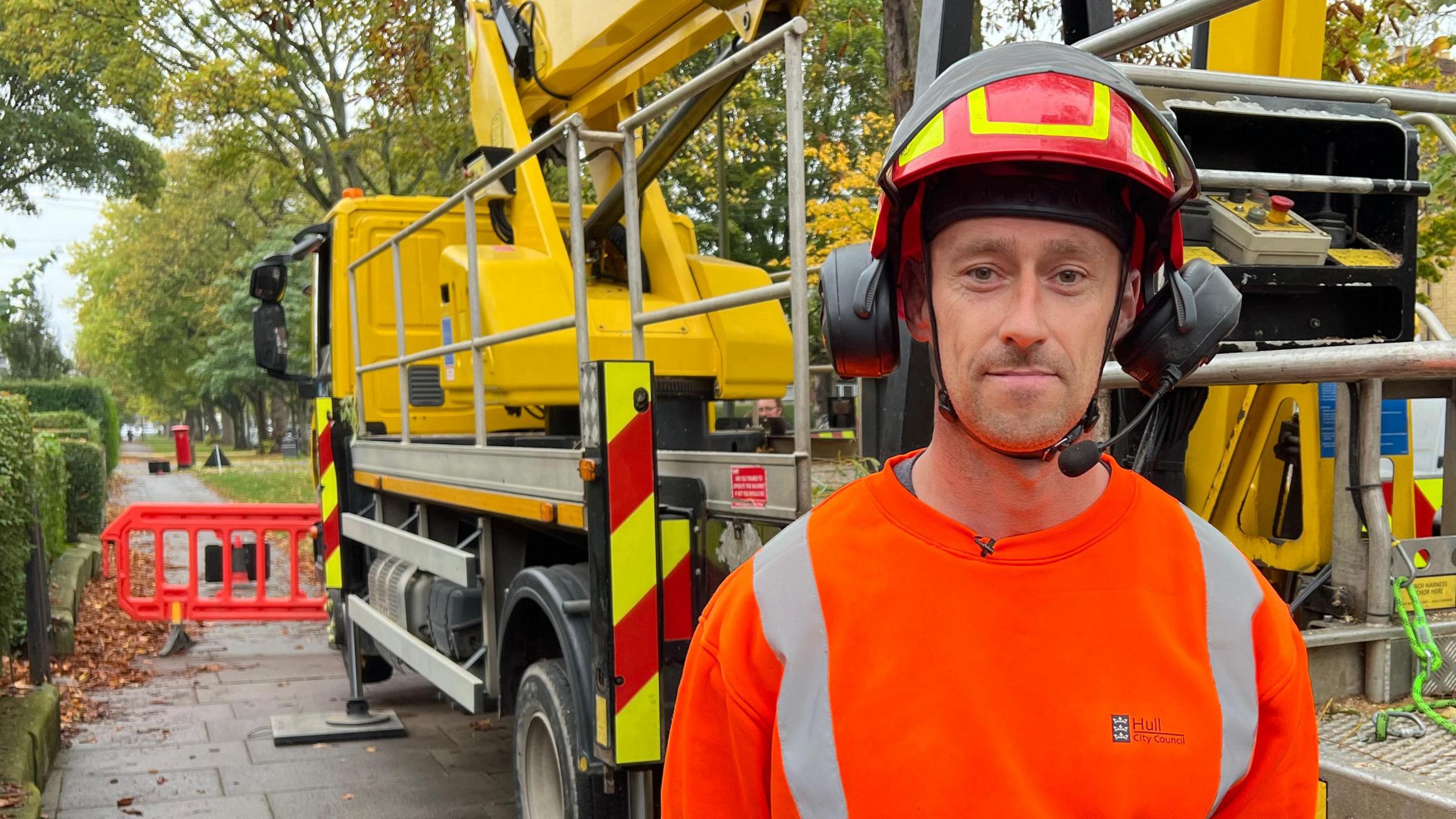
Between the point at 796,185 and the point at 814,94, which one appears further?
the point at 814,94

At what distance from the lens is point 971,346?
1.39 meters

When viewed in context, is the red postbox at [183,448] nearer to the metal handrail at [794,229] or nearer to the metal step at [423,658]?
the metal step at [423,658]

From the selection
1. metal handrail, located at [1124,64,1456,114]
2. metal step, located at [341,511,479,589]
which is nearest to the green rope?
metal handrail, located at [1124,64,1456,114]

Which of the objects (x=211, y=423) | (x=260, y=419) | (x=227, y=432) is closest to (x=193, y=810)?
(x=260, y=419)

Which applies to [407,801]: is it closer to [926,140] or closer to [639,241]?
[639,241]

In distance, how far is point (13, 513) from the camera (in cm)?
615

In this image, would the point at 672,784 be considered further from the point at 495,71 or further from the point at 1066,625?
the point at 495,71

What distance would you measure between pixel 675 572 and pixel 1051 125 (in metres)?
2.48

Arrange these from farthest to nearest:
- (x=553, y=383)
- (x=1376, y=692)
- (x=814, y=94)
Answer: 1. (x=814, y=94)
2. (x=553, y=383)
3. (x=1376, y=692)

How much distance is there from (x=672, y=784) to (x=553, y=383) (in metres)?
3.67

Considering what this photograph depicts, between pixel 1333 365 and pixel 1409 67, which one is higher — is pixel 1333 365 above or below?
below

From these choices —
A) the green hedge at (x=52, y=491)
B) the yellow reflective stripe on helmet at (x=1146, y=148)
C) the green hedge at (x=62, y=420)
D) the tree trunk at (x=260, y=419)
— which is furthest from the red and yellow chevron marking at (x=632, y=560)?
the tree trunk at (x=260, y=419)

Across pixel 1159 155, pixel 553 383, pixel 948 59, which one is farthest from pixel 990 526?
pixel 553 383

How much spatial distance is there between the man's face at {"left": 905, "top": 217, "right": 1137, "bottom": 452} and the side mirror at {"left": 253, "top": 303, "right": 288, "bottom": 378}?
686 centimetres
